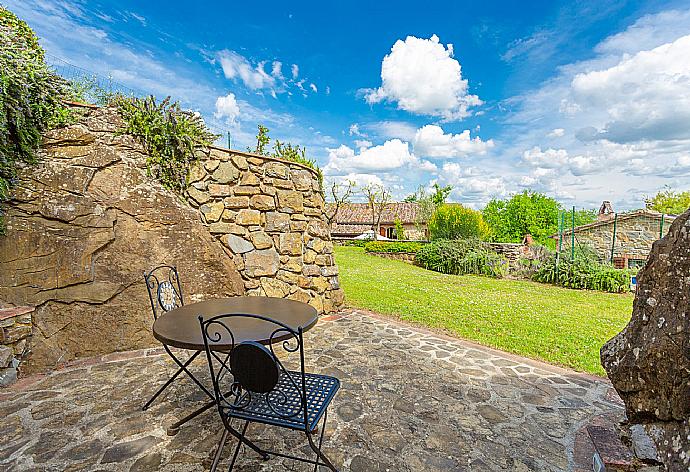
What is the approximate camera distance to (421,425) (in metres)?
2.39

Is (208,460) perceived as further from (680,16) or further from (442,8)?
(442,8)

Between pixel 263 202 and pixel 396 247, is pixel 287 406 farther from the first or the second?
pixel 396 247

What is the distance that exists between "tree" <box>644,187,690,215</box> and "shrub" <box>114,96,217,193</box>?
26326 mm

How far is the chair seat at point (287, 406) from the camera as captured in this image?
63.7 inches

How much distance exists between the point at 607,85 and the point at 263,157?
6.64 meters

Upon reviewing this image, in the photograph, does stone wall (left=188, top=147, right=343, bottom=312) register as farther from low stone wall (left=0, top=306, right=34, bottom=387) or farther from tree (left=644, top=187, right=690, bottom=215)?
tree (left=644, top=187, right=690, bottom=215)

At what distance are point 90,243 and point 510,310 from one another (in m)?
6.51

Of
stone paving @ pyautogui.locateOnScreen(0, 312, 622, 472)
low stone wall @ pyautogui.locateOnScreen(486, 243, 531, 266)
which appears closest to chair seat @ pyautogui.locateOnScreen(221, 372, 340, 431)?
stone paving @ pyautogui.locateOnScreen(0, 312, 622, 472)

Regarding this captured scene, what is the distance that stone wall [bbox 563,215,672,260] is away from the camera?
36.3ft

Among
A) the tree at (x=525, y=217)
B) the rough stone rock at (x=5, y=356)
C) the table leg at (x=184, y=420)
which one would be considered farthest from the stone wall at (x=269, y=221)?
the tree at (x=525, y=217)

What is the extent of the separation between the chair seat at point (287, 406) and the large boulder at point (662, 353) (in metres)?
1.36

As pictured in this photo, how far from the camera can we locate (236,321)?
2279mm

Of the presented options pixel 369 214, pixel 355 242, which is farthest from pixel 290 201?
pixel 369 214

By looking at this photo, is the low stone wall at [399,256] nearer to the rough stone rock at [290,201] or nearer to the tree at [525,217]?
the rough stone rock at [290,201]
